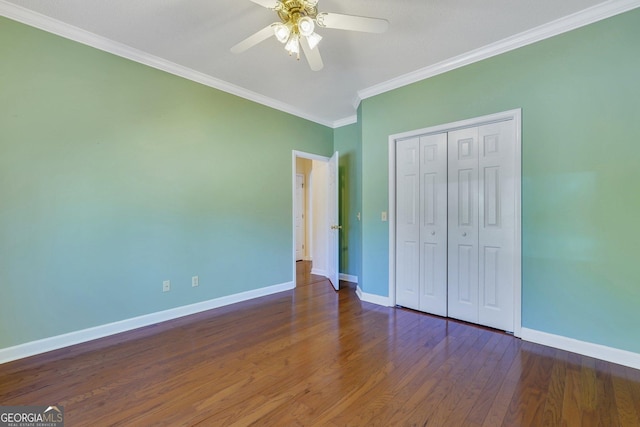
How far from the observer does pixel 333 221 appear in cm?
426

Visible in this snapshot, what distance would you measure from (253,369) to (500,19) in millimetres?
3468

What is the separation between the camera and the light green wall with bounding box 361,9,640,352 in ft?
6.75

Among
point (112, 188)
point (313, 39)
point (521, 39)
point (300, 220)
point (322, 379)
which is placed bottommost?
point (322, 379)

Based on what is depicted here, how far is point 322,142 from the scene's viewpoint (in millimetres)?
4676

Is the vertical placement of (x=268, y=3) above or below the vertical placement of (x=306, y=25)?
above

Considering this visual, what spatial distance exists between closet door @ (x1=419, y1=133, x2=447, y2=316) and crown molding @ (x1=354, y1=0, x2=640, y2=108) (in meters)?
0.72

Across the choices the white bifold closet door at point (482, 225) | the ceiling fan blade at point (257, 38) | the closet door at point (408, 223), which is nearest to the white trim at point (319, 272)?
the closet door at point (408, 223)

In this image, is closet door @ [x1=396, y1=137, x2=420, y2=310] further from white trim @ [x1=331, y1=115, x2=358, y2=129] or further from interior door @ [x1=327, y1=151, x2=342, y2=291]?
white trim @ [x1=331, y1=115, x2=358, y2=129]

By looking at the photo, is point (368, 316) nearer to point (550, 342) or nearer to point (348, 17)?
point (550, 342)

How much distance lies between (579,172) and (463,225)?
1.01 metres

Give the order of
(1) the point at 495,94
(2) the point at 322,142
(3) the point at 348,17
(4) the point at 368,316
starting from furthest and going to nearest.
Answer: (2) the point at 322,142 → (4) the point at 368,316 → (1) the point at 495,94 → (3) the point at 348,17

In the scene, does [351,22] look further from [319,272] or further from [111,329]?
[319,272]

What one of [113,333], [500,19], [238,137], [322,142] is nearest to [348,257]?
[322,142]

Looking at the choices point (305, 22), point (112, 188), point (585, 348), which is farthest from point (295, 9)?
point (585, 348)
